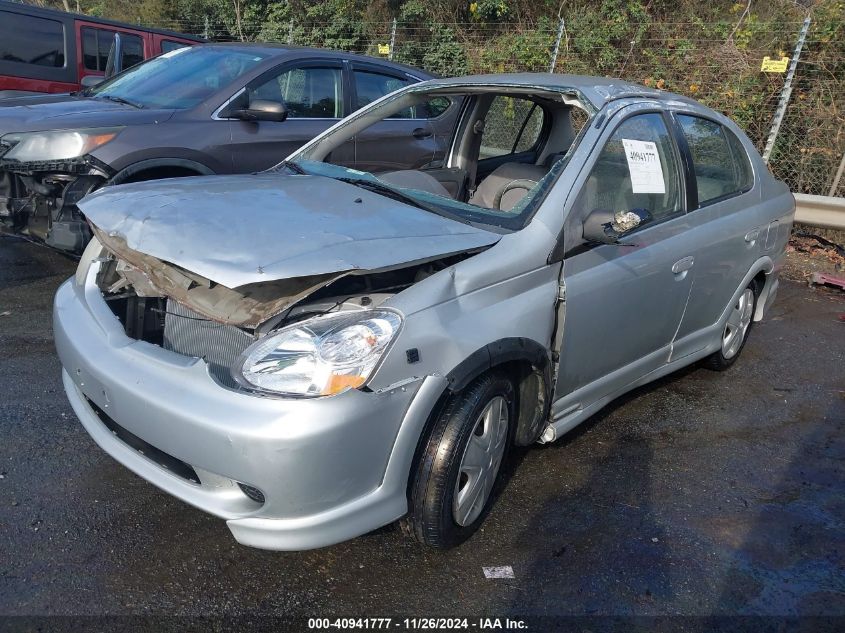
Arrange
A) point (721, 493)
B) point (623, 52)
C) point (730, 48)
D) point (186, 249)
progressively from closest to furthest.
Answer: point (186, 249) → point (721, 493) → point (730, 48) → point (623, 52)

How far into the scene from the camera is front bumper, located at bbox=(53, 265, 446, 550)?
2105 millimetres

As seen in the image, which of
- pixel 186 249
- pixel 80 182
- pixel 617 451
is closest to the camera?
pixel 186 249

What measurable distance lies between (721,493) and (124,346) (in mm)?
2726

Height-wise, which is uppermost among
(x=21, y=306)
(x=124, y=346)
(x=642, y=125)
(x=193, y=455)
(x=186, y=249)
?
(x=642, y=125)

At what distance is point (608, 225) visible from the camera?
2.89 metres

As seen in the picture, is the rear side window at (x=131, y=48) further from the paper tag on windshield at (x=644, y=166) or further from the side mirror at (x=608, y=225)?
the side mirror at (x=608, y=225)

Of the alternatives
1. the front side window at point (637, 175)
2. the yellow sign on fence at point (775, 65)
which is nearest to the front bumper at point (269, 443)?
the front side window at point (637, 175)

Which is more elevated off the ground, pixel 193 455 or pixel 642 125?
pixel 642 125

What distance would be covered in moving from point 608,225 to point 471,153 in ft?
6.09

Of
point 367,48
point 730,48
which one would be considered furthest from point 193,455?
point 367,48

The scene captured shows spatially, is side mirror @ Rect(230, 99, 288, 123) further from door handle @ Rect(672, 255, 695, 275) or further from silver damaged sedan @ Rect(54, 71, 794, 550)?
door handle @ Rect(672, 255, 695, 275)

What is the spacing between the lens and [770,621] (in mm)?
2525

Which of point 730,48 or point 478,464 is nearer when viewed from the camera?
point 478,464

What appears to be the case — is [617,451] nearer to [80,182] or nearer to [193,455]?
[193,455]
